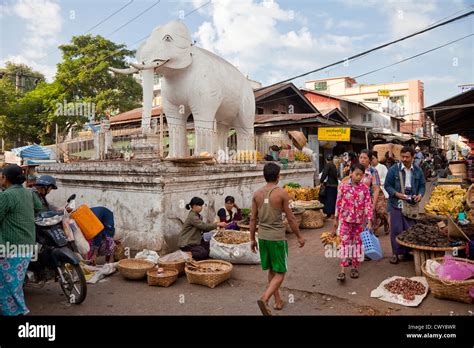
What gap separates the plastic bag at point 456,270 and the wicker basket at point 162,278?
3206mm

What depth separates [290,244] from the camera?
22.5ft

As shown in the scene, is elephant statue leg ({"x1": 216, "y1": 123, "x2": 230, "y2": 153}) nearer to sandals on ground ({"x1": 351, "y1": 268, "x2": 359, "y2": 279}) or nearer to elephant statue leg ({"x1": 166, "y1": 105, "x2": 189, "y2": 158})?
elephant statue leg ({"x1": 166, "y1": 105, "x2": 189, "y2": 158})

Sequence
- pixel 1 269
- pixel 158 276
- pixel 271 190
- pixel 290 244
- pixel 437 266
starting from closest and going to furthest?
1. pixel 1 269
2. pixel 271 190
3. pixel 437 266
4. pixel 158 276
5. pixel 290 244

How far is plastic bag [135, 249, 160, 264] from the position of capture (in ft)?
17.8

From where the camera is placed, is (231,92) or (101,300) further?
(231,92)

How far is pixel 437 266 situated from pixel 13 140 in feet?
81.1

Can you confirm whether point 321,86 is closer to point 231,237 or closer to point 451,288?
point 231,237

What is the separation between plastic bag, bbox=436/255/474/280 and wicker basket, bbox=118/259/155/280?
144 inches

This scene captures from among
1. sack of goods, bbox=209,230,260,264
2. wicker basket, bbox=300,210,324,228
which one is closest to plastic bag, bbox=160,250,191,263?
sack of goods, bbox=209,230,260,264

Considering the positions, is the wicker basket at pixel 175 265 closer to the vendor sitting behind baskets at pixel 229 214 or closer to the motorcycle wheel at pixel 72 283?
the motorcycle wheel at pixel 72 283

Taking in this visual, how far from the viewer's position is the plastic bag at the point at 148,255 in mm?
5430

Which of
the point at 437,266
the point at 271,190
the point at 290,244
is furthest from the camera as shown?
the point at 290,244
